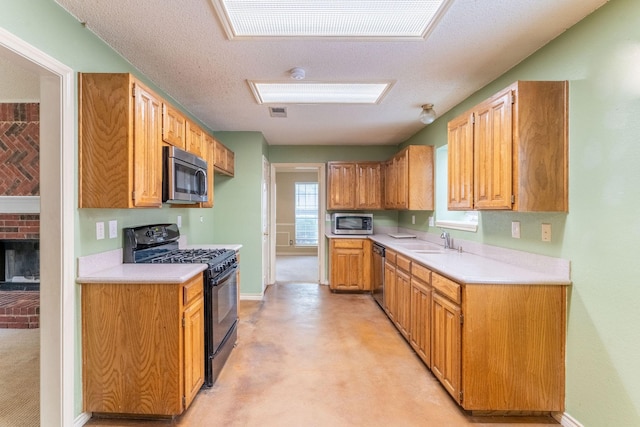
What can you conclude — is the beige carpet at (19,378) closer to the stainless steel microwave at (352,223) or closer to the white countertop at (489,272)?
the white countertop at (489,272)

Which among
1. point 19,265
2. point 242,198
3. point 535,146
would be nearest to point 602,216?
point 535,146

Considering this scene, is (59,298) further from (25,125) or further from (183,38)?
(25,125)

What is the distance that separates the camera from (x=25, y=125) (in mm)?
3338

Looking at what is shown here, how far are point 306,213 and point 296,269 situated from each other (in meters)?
2.54

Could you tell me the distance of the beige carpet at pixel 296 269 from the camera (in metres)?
5.87

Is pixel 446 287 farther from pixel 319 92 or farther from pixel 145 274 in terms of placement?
pixel 319 92

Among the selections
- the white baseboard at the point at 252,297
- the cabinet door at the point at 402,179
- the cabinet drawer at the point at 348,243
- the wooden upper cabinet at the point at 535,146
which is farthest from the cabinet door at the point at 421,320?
the white baseboard at the point at 252,297

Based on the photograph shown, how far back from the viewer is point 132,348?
190cm

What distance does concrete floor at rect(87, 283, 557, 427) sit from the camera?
77.2 inches

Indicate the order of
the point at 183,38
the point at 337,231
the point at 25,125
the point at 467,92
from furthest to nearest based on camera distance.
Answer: the point at 337,231
the point at 25,125
the point at 467,92
the point at 183,38

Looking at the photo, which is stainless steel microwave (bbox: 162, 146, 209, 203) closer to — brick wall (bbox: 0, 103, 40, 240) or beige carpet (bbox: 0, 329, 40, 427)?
beige carpet (bbox: 0, 329, 40, 427)

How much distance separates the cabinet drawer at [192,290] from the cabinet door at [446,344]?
1.78 m

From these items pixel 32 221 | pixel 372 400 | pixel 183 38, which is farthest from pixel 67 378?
pixel 32 221

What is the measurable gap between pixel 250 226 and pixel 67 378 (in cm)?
288
